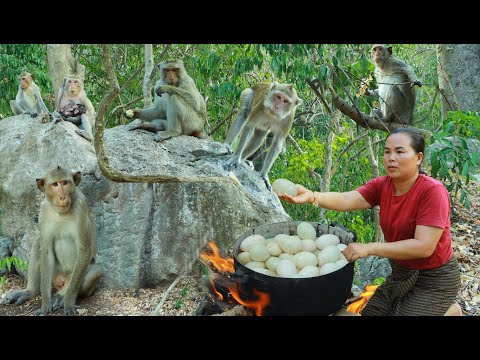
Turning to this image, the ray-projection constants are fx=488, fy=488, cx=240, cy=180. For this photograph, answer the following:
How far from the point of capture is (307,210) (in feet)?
23.0

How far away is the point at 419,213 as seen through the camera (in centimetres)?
252

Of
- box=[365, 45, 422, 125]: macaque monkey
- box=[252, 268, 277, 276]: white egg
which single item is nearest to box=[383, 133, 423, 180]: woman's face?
box=[252, 268, 277, 276]: white egg

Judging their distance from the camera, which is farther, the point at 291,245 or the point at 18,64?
the point at 18,64

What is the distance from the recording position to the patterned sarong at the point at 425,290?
2.63m

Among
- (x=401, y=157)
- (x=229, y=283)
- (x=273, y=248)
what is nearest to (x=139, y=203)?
(x=229, y=283)

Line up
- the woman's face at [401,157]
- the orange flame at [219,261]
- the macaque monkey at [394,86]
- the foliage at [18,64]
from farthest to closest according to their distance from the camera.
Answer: the foliage at [18,64], the macaque monkey at [394,86], the orange flame at [219,261], the woman's face at [401,157]

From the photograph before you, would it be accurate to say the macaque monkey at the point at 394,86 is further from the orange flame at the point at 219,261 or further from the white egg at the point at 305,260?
the white egg at the point at 305,260

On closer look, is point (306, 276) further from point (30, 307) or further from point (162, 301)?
point (30, 307)

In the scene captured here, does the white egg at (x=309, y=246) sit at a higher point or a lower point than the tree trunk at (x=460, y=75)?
lower

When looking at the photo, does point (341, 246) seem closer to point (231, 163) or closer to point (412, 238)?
point (412, 238)

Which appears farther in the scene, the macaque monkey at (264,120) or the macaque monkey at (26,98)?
the macaque monkey at (26,98)

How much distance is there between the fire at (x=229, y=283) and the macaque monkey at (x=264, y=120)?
59.0 inches

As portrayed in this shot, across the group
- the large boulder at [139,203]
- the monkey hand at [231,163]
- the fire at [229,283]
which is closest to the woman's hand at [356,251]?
the fire at [229,283]

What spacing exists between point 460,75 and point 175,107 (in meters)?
3.34
